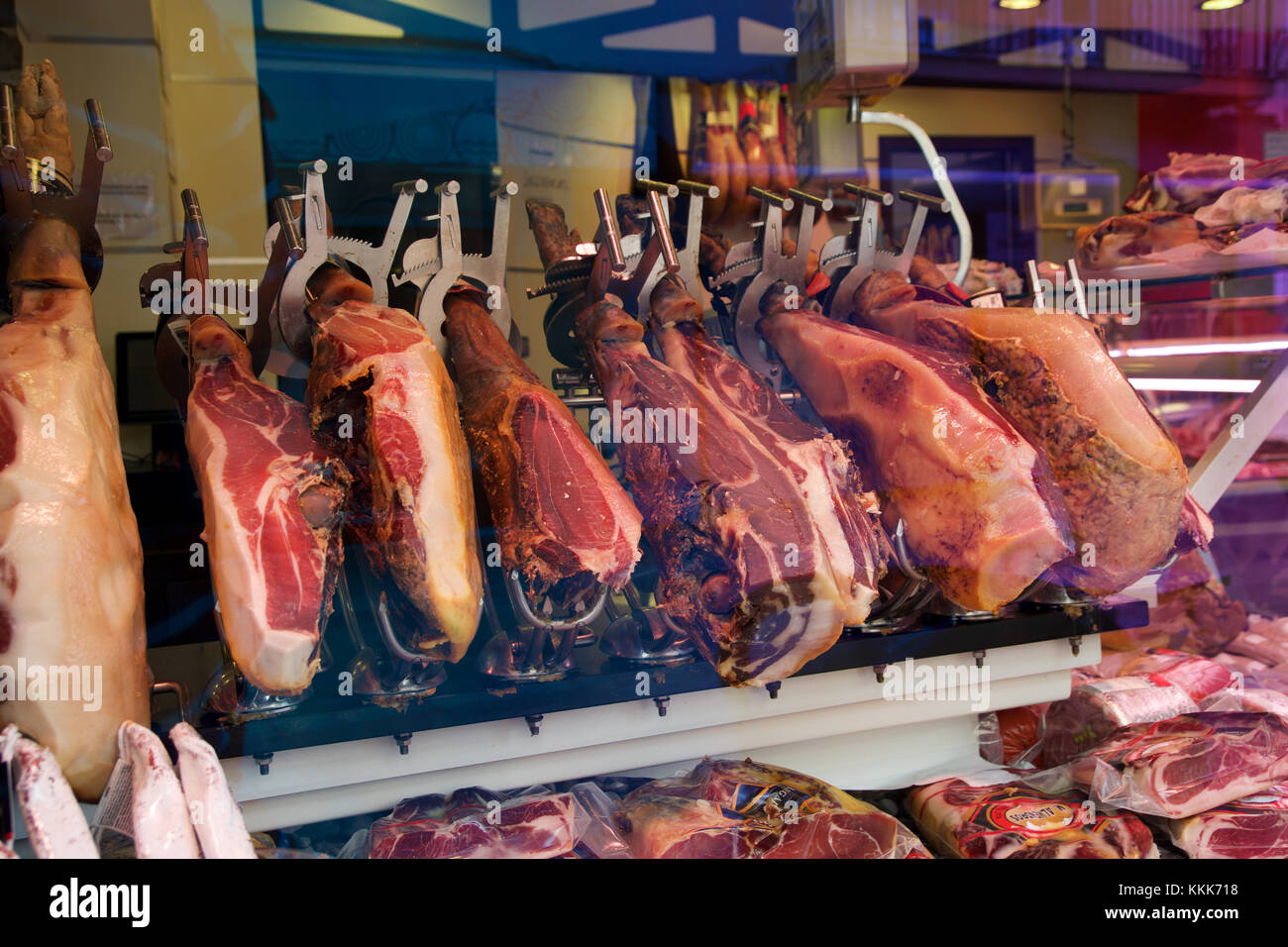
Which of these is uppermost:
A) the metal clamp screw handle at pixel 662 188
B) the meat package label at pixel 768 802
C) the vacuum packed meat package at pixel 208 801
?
the metal clamp screw handle at pixel 662 188

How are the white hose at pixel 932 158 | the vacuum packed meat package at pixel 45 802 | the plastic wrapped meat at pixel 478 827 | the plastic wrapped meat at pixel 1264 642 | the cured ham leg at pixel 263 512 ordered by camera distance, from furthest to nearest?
the plastic wrapped meat at pixel 1264 642 < the white hose at pixel 932 158 < the plastic wrapped meat at pixel 478 827 < the cured ham leg at pixel 263 512 < the vacuum packed meat package at pixel 45 802

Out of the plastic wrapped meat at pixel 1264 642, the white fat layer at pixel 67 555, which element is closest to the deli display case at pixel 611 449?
the white fat layer at pixel 67 555

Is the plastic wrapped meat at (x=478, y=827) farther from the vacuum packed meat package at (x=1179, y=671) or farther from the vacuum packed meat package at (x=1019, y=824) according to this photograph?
the vacuum packed meat package at (x=1179, y=671)

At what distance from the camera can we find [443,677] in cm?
182

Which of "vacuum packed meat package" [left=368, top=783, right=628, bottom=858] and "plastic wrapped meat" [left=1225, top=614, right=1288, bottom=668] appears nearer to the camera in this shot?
"vacuum packed meat package" [left=368, top=783, right=628, bottom=858]

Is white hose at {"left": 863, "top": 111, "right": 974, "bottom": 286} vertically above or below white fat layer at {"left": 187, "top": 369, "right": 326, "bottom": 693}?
above

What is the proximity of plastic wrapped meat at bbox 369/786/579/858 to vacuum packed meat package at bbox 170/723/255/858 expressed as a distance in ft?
1.22

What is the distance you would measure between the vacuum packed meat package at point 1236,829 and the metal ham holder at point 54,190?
105 inches

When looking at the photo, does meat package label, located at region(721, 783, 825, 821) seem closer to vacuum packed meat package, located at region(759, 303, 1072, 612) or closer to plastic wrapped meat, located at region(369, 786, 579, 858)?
plastic wrapped meat, located at region(369, 786, 579, 858)

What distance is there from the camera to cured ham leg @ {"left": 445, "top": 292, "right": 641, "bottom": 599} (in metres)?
1.70

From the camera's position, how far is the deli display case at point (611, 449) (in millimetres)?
1572

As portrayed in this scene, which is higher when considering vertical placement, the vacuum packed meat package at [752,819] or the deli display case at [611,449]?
the deli display case at [611,449]

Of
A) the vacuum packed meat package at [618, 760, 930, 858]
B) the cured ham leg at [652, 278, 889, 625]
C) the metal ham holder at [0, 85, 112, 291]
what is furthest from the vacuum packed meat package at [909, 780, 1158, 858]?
the metal ham holder at [0, 85, 112, 291]

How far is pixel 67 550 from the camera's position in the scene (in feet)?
4.54
